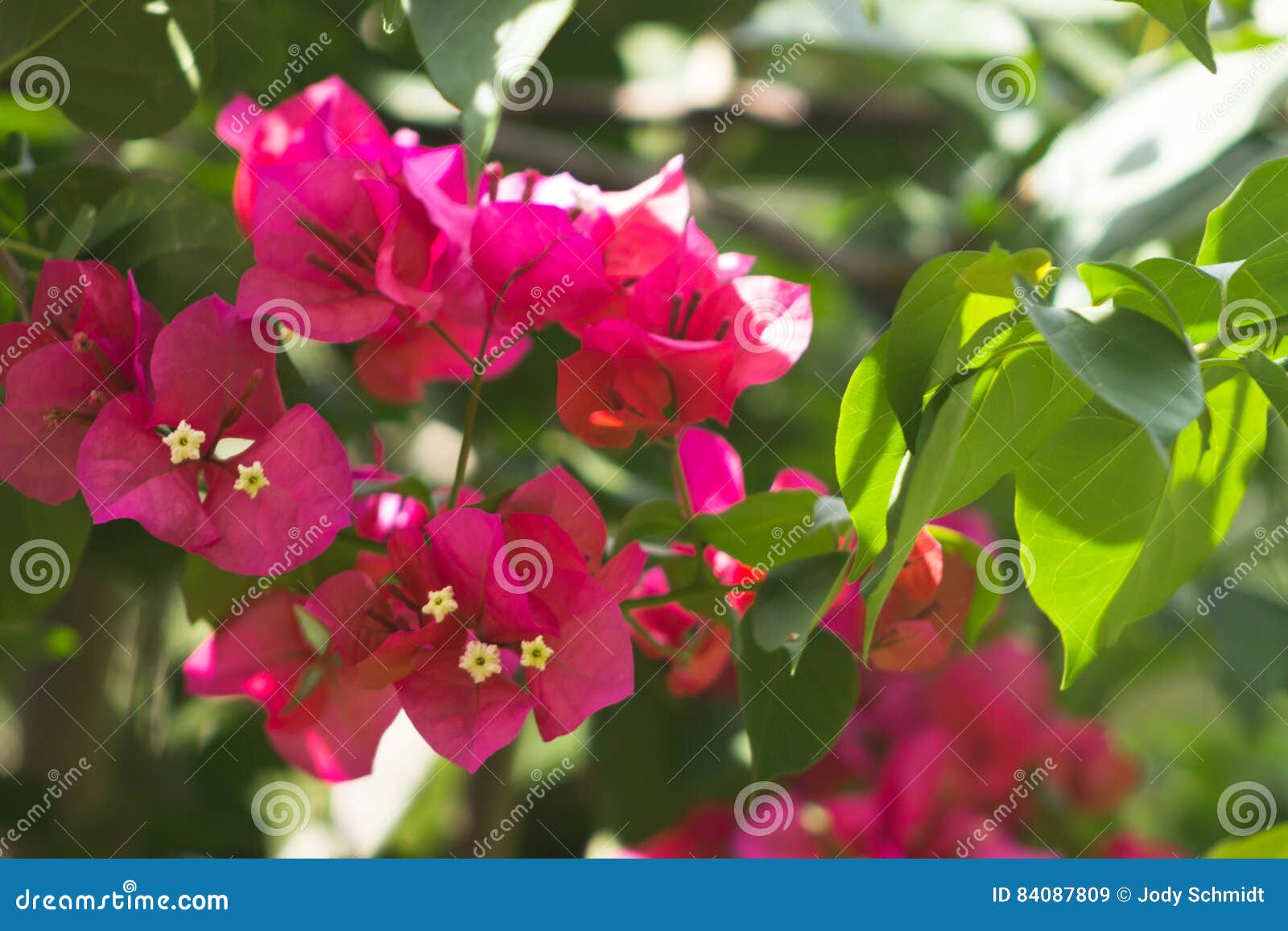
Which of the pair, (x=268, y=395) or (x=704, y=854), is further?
(x=704, y=854)

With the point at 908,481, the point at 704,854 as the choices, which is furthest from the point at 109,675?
the point at 908,481

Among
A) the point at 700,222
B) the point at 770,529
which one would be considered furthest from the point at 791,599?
the point at 700,222

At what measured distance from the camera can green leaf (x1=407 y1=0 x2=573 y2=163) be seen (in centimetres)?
41

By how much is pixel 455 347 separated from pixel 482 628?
11 cm

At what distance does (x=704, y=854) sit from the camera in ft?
2.34

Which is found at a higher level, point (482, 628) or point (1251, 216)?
point (1251, 216)

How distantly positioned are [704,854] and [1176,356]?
485 millimetres

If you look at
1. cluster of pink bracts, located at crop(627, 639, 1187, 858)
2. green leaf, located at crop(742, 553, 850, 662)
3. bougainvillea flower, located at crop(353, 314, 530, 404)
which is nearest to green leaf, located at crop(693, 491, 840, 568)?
green leaf, located at crop(742, 553, 850, 662)

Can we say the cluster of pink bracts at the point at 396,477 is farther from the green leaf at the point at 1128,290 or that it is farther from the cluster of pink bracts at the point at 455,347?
the green leaf at the point at 1128,290

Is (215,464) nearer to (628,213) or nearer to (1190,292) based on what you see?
(628,213)

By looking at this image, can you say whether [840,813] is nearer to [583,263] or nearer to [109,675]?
[583,263]

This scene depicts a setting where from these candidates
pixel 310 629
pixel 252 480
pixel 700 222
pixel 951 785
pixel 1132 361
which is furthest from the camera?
pixel 700 222

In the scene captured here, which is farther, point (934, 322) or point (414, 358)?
point (414, 358)

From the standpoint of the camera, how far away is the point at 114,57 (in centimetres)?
51
